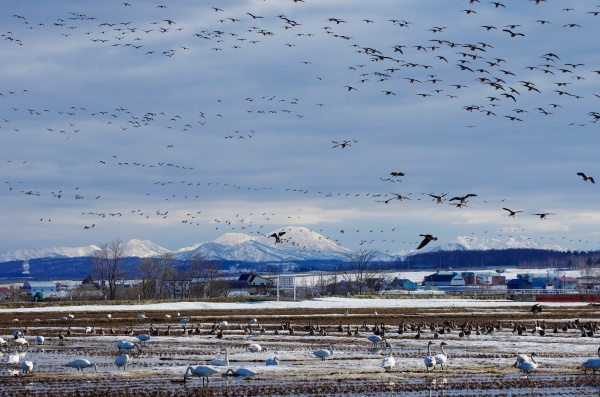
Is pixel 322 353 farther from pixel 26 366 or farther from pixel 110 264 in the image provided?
pixel 110 264

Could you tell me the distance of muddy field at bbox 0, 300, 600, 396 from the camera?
26109mm

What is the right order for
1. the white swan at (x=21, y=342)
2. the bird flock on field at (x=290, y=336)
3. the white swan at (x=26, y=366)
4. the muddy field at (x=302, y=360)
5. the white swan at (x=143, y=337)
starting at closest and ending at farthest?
the muddy field at (x=302, y=360)
the white swan at (x=26, y=366)
the bird flock on field at (x=290, y=336)
the white swan at (x=21, y=342)
the white swan at (x=143, y=337)

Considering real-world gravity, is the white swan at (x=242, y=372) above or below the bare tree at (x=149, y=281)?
below

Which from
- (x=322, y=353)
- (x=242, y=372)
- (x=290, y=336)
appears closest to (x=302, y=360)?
(x=322, y=353)

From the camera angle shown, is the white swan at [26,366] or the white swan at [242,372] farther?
the white swan at [26,366]

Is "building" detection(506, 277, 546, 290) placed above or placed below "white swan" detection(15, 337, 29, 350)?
above

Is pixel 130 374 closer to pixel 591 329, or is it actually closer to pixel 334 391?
pixel 334 391

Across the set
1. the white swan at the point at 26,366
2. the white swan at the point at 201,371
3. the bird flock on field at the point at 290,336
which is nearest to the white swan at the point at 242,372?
the bird flock on field at the point at 290,336

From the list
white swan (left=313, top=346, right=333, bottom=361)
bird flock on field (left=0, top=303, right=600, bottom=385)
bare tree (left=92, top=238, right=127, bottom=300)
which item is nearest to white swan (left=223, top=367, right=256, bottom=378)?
bird flock on field (left=0, top=303, right=600, bottom=385)

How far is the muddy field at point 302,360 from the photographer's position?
26.1m

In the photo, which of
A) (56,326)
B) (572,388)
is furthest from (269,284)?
(572,388)

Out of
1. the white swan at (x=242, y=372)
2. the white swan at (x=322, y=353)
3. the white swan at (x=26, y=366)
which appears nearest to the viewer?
the white swan at (x=242, y=372)

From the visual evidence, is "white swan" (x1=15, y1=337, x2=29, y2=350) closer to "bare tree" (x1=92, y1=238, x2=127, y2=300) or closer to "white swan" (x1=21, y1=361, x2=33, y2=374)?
"white swan" (x1=21, y1=361, x2=33, y2=374)

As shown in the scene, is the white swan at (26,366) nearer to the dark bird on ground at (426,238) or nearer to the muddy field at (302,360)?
the muddy field at (302,360)
